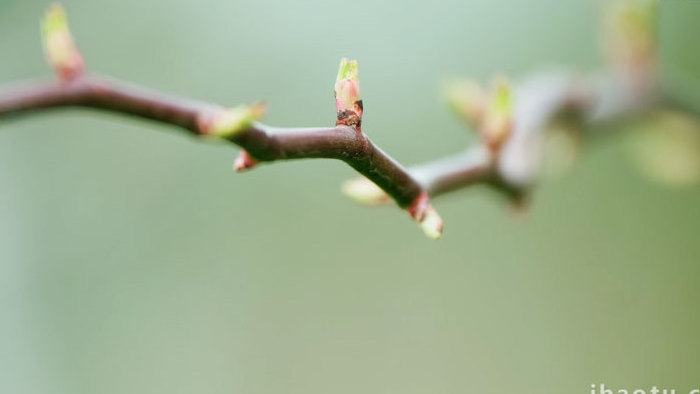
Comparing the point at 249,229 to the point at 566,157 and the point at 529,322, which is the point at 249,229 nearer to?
the point at 529,322

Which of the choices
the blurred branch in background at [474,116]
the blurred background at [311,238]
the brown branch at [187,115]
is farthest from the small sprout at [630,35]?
the blurred background at [311,238]

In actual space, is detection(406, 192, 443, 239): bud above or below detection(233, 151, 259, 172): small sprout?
above

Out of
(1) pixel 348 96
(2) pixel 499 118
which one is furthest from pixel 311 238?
(1) pixel 348 96

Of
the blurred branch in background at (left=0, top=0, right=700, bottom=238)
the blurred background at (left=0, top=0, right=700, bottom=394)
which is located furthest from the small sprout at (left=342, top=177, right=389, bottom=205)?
the blurred background at (left=0, top=0, right=700, bottom=394)

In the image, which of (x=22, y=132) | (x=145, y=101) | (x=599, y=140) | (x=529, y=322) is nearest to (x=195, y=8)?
→ (x=22, y=132)

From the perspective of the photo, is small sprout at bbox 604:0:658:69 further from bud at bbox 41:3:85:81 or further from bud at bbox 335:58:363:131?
bud at bbox 41:3:85:81

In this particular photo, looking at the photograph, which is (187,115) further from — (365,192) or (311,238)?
(311,238)
